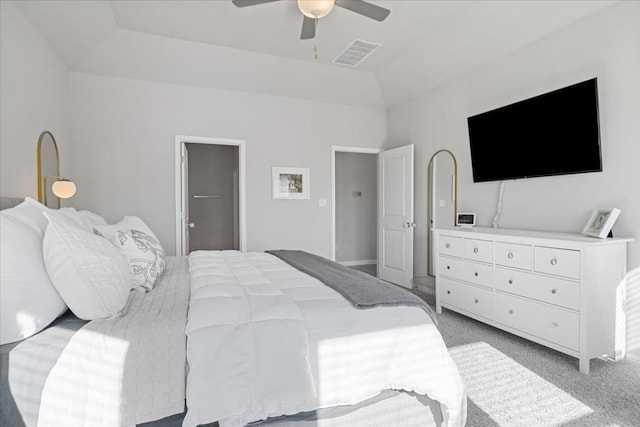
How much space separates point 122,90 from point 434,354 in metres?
4.23

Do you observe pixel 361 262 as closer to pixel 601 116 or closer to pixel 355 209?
pixel 355 209

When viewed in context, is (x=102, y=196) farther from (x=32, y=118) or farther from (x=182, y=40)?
(x=182, y=40)

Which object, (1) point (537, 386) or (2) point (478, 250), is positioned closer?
(1) point (537, 386)

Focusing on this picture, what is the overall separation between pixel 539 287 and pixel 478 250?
61 cm

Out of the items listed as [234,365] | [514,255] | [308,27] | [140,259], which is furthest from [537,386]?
[308,27]

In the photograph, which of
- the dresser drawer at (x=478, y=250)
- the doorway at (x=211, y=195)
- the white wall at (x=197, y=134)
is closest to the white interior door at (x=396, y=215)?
the white wall at (x=197, y=134)

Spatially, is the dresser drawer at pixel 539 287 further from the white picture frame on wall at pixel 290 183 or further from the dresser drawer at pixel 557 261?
the white picture frame on wall at pixel 290 183

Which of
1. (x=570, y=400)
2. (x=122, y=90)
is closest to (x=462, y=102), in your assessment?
(x=570, y=400)

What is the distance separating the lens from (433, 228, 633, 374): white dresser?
2.25m

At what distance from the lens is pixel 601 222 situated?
242cm

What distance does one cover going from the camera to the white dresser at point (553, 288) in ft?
→ 7.38

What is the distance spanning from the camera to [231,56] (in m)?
3.90

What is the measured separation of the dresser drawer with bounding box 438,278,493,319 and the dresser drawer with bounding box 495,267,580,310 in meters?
0.19

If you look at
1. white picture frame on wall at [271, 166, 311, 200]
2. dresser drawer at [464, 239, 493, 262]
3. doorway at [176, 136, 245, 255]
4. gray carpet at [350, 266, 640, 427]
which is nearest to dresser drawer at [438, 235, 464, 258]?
dresser drawer at [464, 239, 493, 262]
